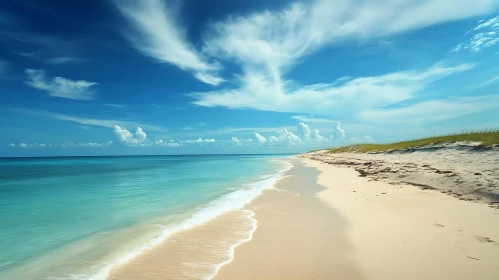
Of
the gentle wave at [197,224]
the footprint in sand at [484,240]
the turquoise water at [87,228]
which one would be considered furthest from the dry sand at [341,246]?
the turquoise water at [87,228]

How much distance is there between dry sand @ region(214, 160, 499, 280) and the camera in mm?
4457

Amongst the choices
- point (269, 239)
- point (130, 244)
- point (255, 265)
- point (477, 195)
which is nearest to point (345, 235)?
point (269, 239)

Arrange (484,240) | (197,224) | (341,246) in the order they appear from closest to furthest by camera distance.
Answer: (484,240)
(341,246)
(197,224)

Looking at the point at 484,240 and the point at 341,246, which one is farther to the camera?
the point at 341,246

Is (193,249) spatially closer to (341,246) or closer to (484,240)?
(341,246)

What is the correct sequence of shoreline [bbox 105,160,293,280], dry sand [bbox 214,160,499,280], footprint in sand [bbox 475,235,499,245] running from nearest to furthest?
dry sand [bbox 214,160,499,280], shoreline [bbox 105,160,293,280], footprint in sand [bbox 475,235,499,245]

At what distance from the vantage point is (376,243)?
5734 millimetres

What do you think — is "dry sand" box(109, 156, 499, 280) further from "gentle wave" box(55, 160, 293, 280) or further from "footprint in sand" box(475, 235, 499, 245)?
"gentle wave" box(55, 160, 293, 280)

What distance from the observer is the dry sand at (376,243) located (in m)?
4.46

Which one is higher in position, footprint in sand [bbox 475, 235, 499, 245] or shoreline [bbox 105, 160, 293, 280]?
footprint in sand [bbox 475, 235, 499, 245]

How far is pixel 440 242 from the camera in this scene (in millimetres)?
5516

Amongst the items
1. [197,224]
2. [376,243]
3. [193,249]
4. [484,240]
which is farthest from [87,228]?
[484,240]

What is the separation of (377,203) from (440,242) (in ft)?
13.9

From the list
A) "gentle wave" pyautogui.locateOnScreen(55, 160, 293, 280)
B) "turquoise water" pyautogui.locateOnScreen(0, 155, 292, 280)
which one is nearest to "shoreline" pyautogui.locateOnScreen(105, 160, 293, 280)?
"gentle wave" pyautogui.locateOnScreen(55, 160, 293, 280)
